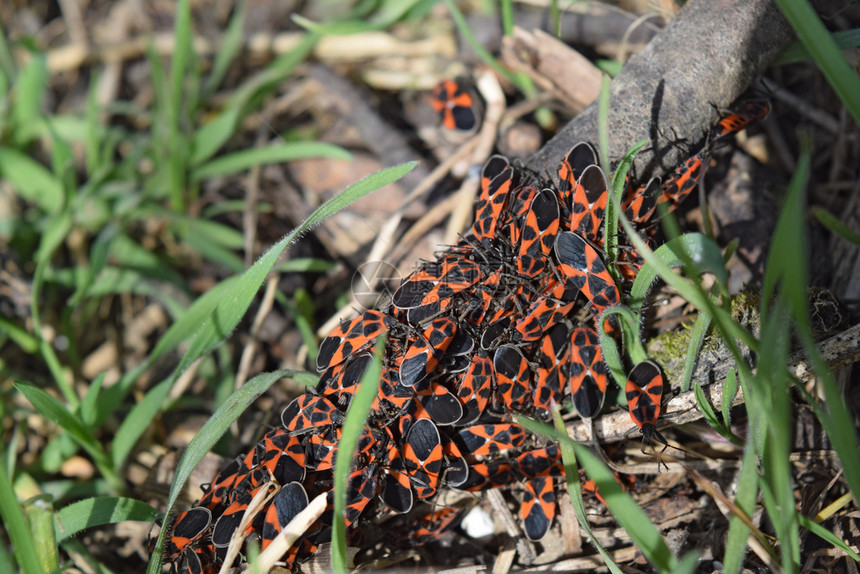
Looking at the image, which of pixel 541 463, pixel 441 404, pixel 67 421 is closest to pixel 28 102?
pixel 67 421

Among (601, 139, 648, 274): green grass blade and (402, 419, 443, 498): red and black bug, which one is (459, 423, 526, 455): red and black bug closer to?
(402, 419, 443, 498): red and black bug

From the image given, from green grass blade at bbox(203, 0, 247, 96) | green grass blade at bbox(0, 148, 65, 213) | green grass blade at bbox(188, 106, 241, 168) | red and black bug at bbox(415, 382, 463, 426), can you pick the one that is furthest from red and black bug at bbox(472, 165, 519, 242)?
green grass blade at bbox(0, 148, 65, 213)

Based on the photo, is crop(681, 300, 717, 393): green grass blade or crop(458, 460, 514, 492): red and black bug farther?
crop(458, 460, 514, 492): red and black bug

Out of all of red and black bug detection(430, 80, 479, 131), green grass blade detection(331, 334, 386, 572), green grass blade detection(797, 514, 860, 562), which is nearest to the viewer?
green grass blade detection(331, 334, 386, 572)

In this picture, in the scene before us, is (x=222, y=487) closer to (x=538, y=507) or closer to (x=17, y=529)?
(x=17, y=529)

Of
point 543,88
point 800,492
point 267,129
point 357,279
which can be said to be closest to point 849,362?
point 800,492

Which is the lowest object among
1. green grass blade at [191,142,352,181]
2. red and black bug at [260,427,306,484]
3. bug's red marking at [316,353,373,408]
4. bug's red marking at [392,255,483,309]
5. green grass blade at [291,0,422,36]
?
red and black bug at [260,427,306,484]

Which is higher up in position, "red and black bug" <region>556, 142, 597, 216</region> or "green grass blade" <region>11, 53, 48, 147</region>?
"green grass blade" <region>11, 53, 48, 147</region>
